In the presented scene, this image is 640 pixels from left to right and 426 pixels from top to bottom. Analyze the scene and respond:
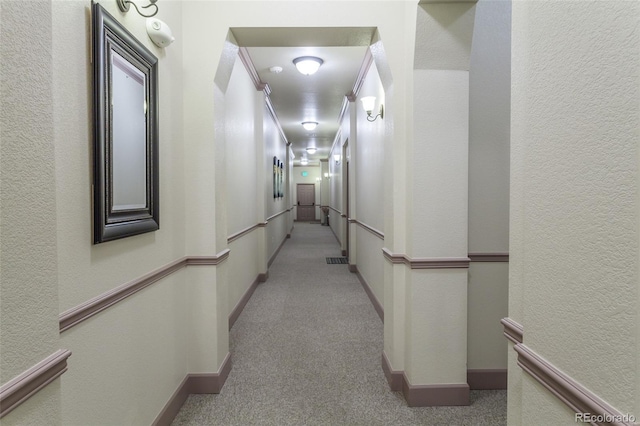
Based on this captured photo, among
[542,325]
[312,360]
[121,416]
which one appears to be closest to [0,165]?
[121,416]

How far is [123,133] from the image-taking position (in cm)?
134

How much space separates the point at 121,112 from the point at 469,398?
2.38 metres

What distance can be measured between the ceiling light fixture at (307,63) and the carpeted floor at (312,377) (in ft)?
8.62

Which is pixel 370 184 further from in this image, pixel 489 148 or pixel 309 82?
pixel 489 148

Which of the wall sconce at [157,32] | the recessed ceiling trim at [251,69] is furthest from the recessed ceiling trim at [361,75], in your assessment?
the wall sconce at [157,32]

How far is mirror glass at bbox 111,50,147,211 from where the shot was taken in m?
1.28

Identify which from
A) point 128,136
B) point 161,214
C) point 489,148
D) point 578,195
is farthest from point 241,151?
point 578,195

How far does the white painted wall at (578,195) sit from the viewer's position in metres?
0.63

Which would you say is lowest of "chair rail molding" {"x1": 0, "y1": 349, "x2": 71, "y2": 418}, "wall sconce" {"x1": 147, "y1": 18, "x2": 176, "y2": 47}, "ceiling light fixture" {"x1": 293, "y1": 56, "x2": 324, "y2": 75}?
"chair rail molding" {"x1": 0, "y1": 349, "x2": 71, "y2": 418}

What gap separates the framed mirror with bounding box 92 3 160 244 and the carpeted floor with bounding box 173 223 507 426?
1.20 meters

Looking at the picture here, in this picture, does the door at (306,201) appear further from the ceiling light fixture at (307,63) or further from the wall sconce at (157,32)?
the wall sconce at (157,32)

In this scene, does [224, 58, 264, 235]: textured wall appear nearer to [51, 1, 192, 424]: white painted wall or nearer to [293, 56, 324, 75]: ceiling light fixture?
[293, 56, 324, 75]: ceiling light fixture

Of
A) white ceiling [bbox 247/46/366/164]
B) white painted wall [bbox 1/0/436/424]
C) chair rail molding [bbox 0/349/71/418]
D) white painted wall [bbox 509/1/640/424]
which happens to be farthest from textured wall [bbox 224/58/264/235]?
white painted wall [bbox 509/1/640/424]

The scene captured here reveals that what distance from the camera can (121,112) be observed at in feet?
4.35
